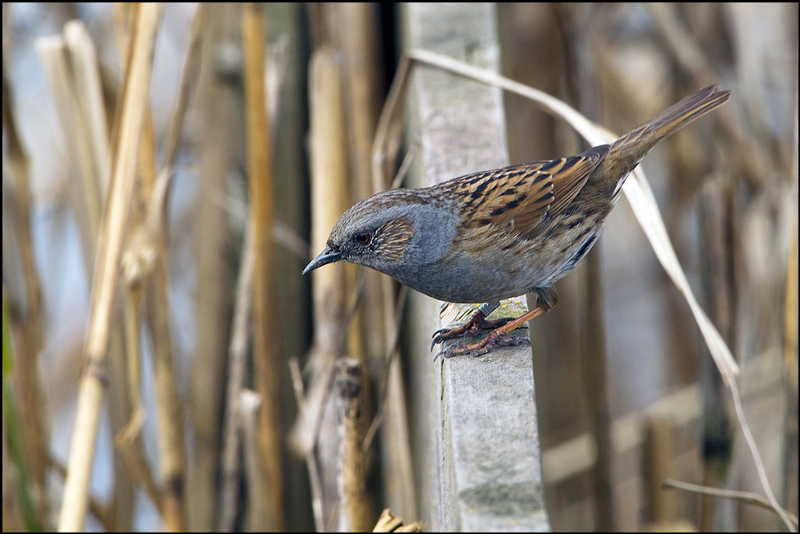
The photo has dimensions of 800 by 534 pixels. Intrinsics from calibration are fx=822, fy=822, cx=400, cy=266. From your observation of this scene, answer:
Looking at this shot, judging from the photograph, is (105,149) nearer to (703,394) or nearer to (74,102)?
(74,102)

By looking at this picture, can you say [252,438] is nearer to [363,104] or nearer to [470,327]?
[470,327]

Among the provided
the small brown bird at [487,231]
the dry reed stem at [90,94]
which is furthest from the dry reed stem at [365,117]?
the dry reed stem at [90,94]

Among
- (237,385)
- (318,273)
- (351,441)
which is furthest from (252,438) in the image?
(351,441)

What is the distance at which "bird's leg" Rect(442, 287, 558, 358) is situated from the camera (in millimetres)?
1586

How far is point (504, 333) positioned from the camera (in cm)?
176

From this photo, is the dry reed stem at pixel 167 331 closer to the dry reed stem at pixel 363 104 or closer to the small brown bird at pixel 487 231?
the dry reed stem at pixel 363 104

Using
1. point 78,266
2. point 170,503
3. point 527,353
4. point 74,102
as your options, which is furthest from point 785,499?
point 78,266

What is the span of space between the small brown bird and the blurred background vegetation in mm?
158

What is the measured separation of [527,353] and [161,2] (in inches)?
53.1

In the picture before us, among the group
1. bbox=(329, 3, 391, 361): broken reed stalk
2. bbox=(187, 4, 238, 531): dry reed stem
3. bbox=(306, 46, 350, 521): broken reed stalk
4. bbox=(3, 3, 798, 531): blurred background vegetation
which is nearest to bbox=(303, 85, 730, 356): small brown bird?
bbox=(3, 3, 798, 531): blurred background vegetation

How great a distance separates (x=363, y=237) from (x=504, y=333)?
17.3 inches

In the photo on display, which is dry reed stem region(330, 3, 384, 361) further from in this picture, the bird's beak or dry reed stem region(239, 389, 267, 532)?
the bird's beak

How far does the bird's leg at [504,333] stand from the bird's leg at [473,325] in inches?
1.9

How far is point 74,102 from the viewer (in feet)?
8.02
